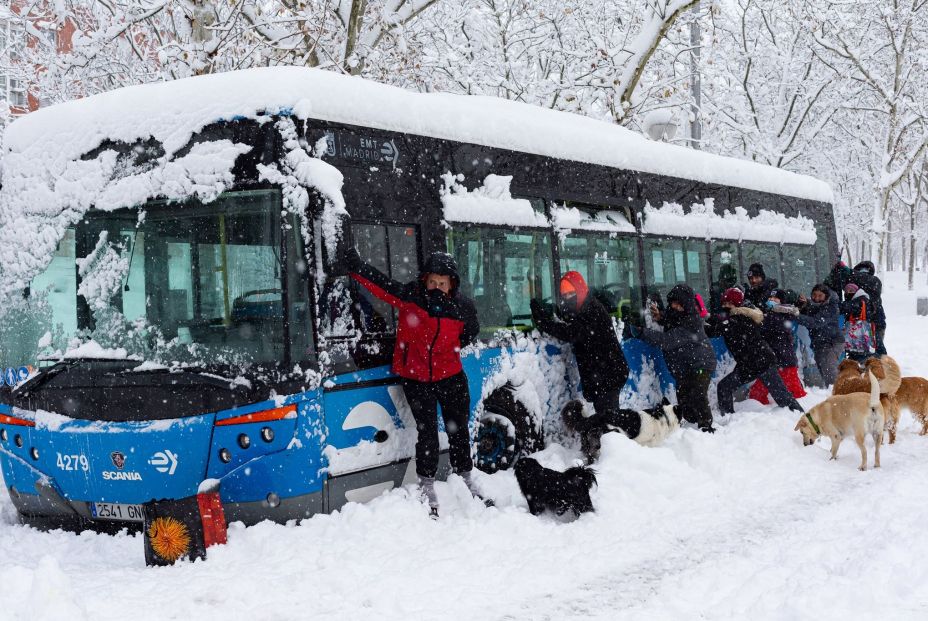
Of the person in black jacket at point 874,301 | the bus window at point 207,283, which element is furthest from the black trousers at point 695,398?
the bus window at point 207,283

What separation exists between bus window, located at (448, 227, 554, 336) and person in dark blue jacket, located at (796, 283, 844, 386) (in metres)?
5.41

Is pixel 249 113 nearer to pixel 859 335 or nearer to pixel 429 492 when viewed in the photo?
pixel 429 492

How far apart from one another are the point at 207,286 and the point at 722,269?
687 centimetres

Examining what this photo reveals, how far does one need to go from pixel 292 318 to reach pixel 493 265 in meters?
2.18

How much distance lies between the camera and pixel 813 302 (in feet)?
39.4

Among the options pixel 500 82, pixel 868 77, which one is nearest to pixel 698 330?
pixel 500 82

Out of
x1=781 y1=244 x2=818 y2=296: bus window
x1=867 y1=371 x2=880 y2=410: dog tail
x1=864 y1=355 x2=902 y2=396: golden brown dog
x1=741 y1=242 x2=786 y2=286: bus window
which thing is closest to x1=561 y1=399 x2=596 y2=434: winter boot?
x1=867 y1=371 x2=880 y2=410: dog tail

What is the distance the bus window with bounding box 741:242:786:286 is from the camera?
1129 cm

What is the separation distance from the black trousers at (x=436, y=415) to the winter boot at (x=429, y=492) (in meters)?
0.04

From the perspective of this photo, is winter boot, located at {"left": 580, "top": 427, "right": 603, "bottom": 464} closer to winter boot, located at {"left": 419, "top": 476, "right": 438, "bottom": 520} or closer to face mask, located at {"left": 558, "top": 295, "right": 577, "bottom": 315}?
face mask, located at {"left": 558, "top": 295, "right": 577, "bottom": 315}

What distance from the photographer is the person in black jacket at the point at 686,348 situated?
899cm

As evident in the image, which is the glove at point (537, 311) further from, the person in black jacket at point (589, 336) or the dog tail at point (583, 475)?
the dog tail at point (583, 475)

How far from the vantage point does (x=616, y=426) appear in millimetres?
7730

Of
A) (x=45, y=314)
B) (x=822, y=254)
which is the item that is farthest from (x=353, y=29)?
Answer: (x=45, y=314)
